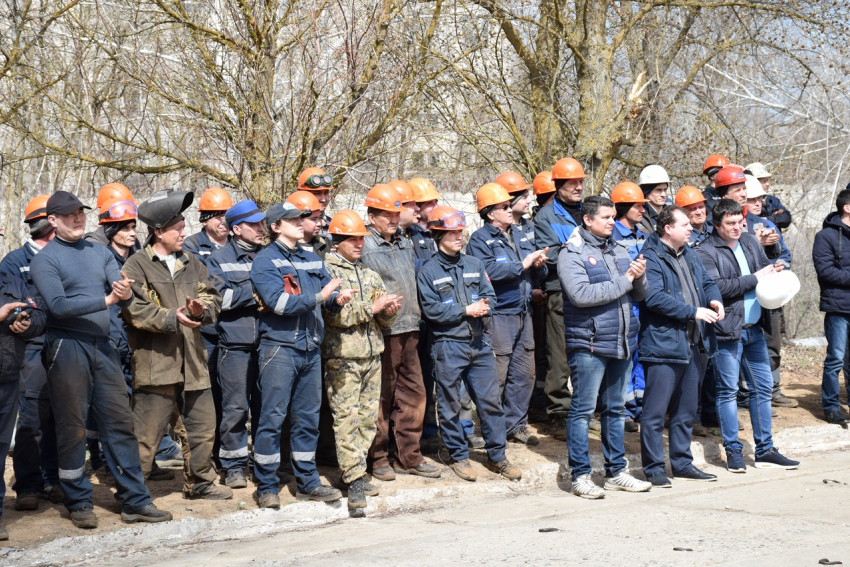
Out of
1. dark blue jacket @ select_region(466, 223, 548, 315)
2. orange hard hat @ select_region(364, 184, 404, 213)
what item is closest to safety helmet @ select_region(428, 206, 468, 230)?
orange hard hat @ select_region(364, 184, 404, 213)

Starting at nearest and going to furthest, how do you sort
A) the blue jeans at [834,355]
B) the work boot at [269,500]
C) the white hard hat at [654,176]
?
the work boot at [269,500]
the white hard hat at [654,176]
the blue jeans at [834,355]

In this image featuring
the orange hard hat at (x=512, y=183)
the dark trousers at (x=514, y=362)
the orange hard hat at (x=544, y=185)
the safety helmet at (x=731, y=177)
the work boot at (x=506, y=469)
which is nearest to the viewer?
the work boot at (x=506, y=469)

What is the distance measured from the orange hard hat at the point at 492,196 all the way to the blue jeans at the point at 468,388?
1424 millimetres

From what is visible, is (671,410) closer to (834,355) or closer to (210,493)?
(834,355)

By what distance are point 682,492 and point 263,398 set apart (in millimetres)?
3596

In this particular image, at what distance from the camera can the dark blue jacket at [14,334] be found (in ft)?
19.7

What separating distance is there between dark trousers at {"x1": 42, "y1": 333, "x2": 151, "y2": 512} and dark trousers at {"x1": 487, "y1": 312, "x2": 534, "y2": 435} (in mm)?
3465

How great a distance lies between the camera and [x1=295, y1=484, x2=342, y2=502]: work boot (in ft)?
23.2

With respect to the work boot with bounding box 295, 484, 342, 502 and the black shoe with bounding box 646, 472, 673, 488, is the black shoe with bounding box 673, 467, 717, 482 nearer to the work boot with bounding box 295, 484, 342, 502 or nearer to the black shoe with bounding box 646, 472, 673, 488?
the black shoe with bounding box 646, 472, 673, 488

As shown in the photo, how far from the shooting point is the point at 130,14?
1031cm

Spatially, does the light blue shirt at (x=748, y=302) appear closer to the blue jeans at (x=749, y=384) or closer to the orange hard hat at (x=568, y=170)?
the blue jeans at (x=749, y=384)

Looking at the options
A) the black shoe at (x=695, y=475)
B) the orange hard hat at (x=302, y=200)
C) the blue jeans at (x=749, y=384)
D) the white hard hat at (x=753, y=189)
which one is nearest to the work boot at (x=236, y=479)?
the orange hard hat at (x=302, y=200)

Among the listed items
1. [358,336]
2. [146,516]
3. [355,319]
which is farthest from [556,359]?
[146,516]

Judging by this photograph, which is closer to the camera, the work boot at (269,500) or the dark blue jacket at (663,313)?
the work boot at (269,500)
